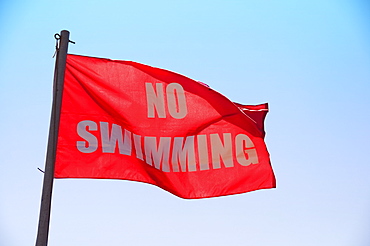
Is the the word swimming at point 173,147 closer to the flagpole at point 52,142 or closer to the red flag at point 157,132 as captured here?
the red flag at point 157,132

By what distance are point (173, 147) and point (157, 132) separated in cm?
A: 44

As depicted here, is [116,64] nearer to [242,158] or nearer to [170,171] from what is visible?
[170,171]

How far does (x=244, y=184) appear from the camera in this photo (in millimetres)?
11039

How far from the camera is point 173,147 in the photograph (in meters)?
10.3

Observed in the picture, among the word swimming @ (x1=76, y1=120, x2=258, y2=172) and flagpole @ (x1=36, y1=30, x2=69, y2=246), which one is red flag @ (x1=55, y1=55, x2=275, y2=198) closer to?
the word swimming @ (x1=76, y1=120, x2=258, y2=172)

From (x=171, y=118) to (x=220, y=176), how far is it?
5.13 feet

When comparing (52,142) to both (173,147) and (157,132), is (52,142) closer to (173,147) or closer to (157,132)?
(157,132)

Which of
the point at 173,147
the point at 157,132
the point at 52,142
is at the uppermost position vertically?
the point at 157,132

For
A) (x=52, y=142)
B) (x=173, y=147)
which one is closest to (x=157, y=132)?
(x=173, y=147)

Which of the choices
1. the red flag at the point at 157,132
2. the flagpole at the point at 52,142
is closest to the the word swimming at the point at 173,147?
the red flag at the point at 157,132

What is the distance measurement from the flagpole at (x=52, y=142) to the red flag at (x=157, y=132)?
0.45 m

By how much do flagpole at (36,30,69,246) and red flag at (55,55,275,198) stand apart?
17.6 inches

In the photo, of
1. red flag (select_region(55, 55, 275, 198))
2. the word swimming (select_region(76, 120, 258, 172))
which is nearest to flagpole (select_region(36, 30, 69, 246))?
red flag (select_region(55, 55, 275, 198))

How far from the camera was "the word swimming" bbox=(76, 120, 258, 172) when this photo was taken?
926 cm
